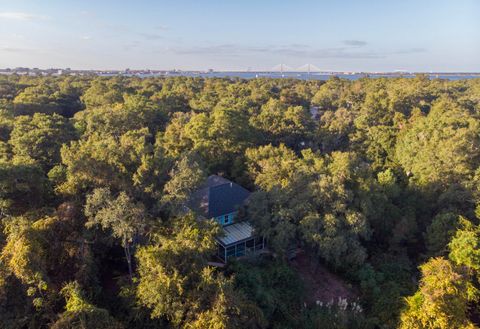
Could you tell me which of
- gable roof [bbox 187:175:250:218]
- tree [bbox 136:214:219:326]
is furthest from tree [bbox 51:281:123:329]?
gable roof [bbox 187:175:250:218]

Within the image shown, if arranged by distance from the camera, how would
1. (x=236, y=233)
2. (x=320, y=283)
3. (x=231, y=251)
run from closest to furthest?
(x=320, y=283)
(x=231, y=251)
(x=236, y=233)

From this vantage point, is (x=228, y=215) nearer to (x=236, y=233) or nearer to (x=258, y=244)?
(x=236, y=233)

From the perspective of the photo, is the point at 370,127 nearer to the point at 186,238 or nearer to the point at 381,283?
the point at 381,283

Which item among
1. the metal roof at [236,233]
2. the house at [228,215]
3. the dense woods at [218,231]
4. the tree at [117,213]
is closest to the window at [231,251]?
the house at [228,215]

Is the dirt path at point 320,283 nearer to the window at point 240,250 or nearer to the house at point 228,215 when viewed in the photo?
the house at point 228,215

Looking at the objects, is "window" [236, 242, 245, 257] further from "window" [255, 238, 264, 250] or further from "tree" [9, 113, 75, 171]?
"tree" [9, 113, 75, 171]

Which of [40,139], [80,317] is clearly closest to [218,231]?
[80,317]
